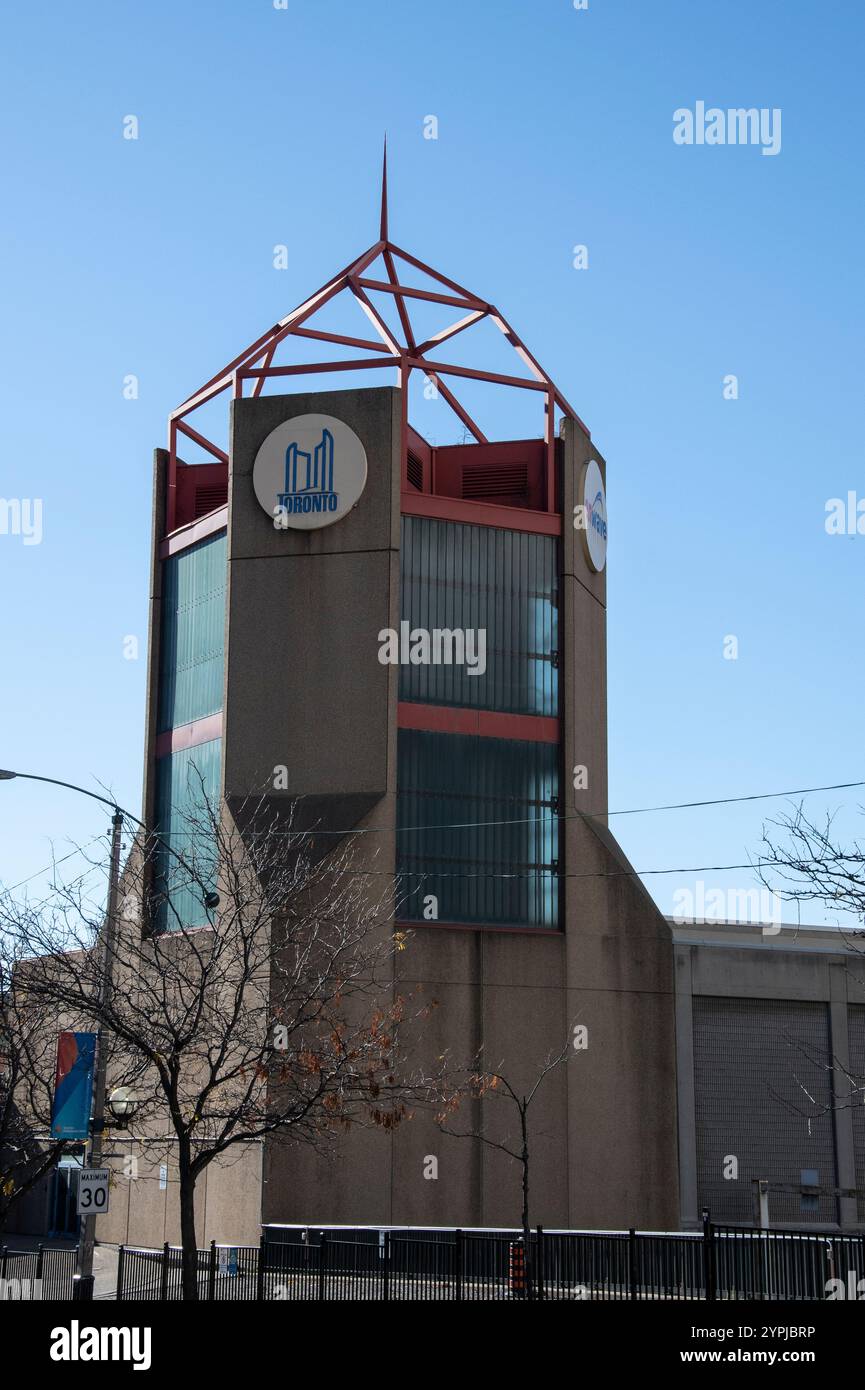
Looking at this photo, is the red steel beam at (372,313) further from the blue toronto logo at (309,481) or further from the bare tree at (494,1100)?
the bare tree at (494,1100)

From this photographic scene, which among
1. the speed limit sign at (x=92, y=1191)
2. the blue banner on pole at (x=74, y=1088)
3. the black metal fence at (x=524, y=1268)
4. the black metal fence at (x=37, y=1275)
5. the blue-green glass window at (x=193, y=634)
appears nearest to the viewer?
the black metal fence at (x=524, y=1268)

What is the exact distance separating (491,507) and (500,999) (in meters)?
13.1

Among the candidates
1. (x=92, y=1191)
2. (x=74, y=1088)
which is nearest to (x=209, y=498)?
(x=74, y=1088)

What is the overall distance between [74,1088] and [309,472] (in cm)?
1991

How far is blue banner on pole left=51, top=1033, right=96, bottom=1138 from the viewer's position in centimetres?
2706

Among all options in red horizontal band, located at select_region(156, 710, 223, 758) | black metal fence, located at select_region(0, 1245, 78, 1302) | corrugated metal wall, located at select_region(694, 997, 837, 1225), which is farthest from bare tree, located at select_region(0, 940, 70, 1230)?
corrugated metal wall, located at select_region(694, 997, 837, 1225)

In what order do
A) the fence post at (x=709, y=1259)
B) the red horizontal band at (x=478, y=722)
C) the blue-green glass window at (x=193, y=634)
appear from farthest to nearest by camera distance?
the blue-green glass window at (x=193, y=634), the red horizontal band at (x=478, y=722), the fence post at (x=709, y=1259)

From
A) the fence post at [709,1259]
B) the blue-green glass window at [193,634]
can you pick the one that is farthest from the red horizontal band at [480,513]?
the fence post at [709,1259]

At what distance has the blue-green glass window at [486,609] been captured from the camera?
4231 cm

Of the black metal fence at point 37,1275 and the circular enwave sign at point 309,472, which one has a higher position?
the circular enwave sign at point 309,472

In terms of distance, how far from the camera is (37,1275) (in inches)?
1294

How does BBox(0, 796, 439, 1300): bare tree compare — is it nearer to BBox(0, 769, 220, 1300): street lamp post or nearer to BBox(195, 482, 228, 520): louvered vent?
BBox(0, 769, 220, 1300): street lamp post

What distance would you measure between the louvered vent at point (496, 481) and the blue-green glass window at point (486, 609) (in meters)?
1.94

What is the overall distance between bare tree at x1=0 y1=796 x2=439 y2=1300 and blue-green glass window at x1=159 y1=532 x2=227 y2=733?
3419mm
